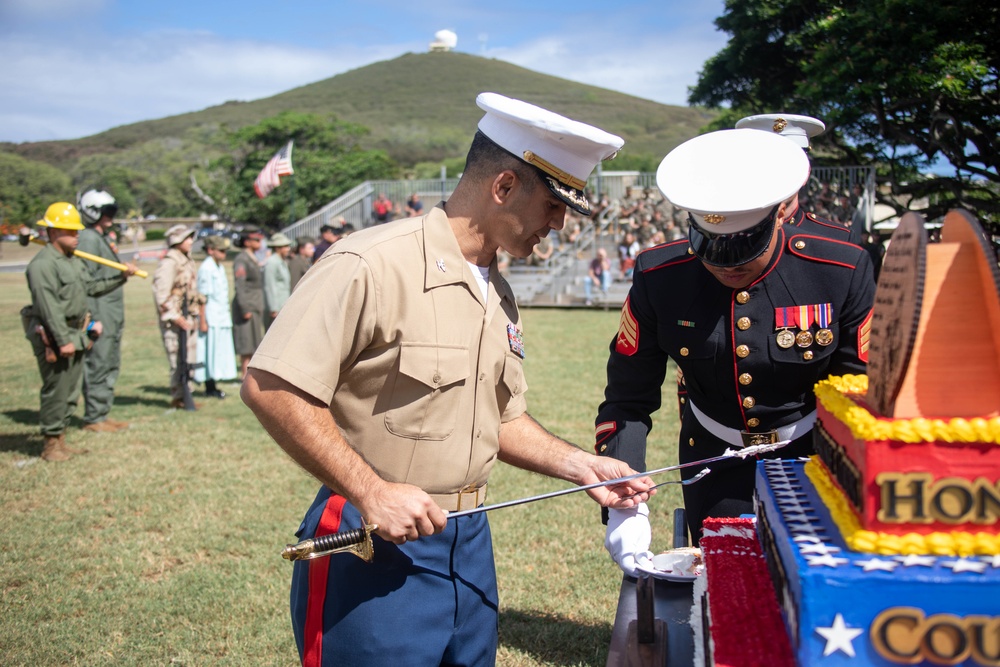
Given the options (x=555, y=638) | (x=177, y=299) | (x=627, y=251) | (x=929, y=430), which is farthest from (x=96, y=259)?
(x=627, y=251)

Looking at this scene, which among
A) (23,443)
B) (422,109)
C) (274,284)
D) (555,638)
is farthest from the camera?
(422,109)

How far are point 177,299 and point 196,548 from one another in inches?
174

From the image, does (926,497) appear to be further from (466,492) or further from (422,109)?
(422,109)

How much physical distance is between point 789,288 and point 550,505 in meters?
3.71

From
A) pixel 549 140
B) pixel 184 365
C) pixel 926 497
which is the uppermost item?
pixel 549 140

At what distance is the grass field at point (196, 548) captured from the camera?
411 cm

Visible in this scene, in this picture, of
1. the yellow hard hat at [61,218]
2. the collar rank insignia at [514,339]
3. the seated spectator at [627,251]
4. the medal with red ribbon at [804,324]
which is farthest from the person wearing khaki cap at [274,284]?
the seated spectator at [627,251]

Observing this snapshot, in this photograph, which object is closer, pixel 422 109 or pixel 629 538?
pixel 629 538

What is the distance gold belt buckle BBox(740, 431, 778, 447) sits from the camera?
262 cm

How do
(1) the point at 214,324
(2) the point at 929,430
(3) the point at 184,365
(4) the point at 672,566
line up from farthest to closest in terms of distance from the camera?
(1) the point at 214,324 < (3) the point at 184,365 < (4) the point at 672,566 < (2) the point at 929,430

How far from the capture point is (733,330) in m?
2.65

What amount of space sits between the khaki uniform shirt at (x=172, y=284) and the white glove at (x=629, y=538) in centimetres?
767

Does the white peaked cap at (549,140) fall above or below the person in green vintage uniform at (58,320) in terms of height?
above

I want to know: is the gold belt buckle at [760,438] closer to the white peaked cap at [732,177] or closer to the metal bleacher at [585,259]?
the white peaked cap at [732,177]
